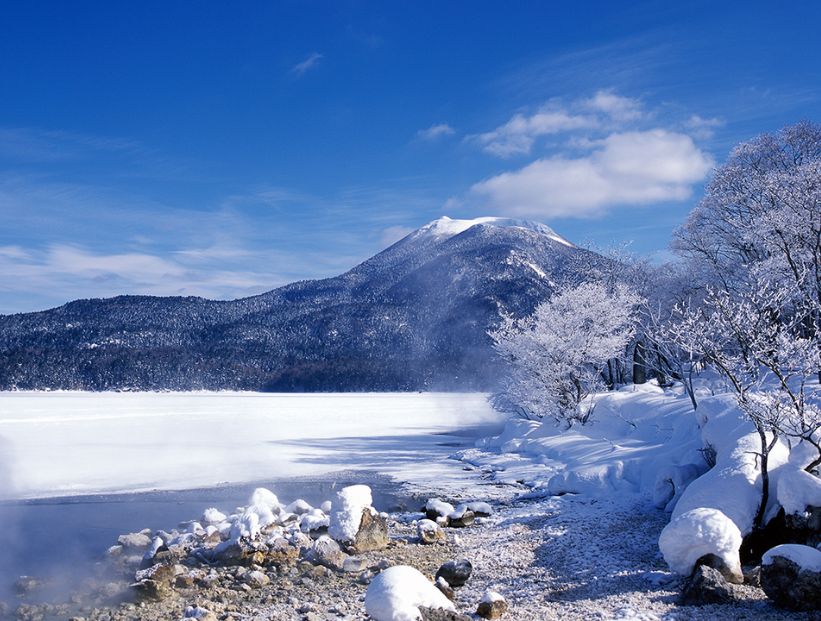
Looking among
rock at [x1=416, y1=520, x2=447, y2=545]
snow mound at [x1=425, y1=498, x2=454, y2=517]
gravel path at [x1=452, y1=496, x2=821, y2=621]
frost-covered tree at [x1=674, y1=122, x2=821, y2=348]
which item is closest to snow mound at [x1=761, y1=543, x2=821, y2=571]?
gravel path at [x1=452, y1=496, x2=821, y2=621]

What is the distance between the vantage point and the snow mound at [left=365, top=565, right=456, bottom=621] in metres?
7.83

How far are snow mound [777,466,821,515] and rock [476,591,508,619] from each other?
192 inches

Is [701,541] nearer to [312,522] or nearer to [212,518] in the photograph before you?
[312,522]

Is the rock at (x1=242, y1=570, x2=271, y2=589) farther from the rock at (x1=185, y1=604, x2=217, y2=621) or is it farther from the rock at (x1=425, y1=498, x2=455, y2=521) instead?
the rock at (x1=425, y1=498, x2=455, y2=521)

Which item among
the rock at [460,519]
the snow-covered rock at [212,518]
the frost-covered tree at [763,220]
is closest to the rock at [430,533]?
the rock at [460,519]

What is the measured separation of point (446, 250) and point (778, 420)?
504 feet

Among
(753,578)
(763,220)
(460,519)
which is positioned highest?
(763,220)

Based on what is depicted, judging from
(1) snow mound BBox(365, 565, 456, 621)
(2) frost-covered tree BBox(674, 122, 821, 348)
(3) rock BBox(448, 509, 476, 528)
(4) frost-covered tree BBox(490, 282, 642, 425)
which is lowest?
(3) rock BBox(448, 509, 476, 528)

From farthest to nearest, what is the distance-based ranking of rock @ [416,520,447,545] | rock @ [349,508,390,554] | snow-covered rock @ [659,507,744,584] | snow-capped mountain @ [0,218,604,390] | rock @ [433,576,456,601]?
snow-capped mountain @ [0,218,604,390] → rock @ [416,520,447,545] → rock @ [349,508,390,554] → rock @ [433,576,456,601] → snow-covered rock @ [659,507,744,584]

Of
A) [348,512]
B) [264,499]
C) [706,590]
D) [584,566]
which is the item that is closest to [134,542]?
[264,499]

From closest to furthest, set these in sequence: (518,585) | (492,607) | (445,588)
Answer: (492,607) → (445,588) → (518,585)

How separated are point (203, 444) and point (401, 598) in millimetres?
25504

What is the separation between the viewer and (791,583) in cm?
833

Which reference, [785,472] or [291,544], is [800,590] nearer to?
[785,472]
